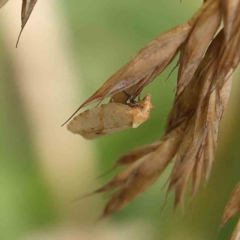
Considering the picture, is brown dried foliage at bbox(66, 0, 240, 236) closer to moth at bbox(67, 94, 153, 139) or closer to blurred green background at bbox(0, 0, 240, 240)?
moth at bbox(67, 94, 153, 139)

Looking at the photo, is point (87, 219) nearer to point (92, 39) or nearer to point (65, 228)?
point (65, 228)

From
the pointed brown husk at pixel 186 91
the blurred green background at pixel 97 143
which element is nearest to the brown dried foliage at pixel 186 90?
the pointed brown husk at pixel 186 91

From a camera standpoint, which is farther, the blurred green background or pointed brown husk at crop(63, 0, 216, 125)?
the blurred green background

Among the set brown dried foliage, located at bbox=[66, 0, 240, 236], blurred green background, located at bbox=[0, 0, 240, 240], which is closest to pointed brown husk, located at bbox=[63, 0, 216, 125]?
brown dried foliage, located at bbox=[66, 0, 240, 236]

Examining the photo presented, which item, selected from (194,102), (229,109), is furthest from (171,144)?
(229,109)

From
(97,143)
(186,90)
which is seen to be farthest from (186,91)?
(97,143)
